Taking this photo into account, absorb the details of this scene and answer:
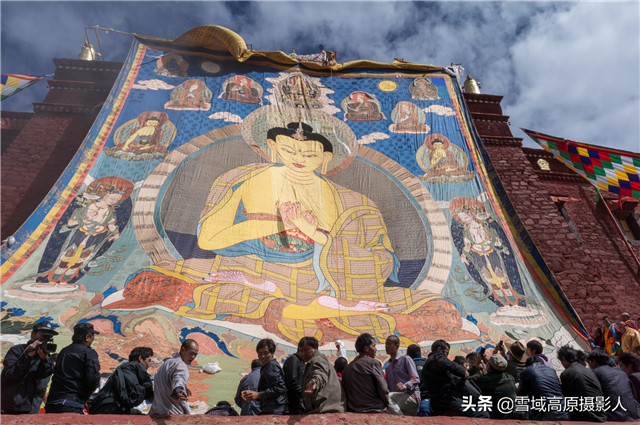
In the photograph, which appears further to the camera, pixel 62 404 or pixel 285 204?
pixel 285 204

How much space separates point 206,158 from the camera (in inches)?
387

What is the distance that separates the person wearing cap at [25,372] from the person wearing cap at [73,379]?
168 millimetres

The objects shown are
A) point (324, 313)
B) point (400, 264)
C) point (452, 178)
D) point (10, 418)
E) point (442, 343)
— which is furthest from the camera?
point (452, 178)

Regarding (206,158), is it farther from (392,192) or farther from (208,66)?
(392,192)

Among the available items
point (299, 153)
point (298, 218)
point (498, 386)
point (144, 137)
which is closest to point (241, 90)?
point (299, 153)

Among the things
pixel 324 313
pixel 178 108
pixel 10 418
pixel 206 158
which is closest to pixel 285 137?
pixel 206 158

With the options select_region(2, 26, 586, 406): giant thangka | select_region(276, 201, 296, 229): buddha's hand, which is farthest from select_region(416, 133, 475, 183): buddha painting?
select_region(276, 201, 296, 229): buddha's hand

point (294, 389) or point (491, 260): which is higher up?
point (491, 260)

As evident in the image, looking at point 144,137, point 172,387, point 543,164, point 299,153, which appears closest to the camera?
point 172,387

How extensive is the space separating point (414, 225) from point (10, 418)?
7.85 metres

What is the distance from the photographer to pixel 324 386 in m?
3.26

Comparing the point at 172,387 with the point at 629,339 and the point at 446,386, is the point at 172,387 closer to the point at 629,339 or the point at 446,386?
the point at 446,386

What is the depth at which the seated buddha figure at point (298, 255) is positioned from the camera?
7586mm

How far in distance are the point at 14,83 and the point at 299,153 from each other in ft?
23.2
